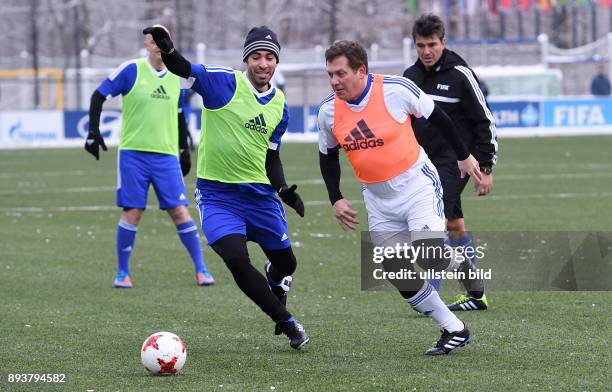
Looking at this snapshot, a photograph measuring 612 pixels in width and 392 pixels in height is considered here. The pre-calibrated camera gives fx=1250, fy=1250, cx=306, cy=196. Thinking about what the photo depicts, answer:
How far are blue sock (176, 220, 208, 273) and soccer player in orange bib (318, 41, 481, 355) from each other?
4.05 metres

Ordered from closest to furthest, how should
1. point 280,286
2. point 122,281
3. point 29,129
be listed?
point 280,286 < point 122,281 < point 29,129

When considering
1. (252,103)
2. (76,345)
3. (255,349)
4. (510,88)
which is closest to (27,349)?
(76,345)

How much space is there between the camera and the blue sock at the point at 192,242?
38.2 feet

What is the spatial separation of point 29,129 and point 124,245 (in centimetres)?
2554

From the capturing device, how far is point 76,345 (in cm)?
831

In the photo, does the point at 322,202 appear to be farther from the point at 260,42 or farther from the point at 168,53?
the point at 168,53

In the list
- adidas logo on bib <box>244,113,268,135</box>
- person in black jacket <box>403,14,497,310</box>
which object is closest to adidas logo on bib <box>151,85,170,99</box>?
person in black jacket <box>403,14,497,310</box>

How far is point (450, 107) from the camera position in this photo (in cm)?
937

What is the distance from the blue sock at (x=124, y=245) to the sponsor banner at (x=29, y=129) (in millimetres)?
24967

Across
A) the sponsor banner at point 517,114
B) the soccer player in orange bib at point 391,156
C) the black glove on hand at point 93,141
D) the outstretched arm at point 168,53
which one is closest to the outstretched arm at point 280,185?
the soccer player in orange bib at point 391,156

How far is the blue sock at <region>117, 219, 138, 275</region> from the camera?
11.5 metres

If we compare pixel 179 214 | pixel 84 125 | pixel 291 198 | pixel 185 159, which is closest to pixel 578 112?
pixel 84 125

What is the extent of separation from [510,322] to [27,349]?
3360 millimetres

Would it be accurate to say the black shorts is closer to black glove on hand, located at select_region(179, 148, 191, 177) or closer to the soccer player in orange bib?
the soccer player in orange bib
